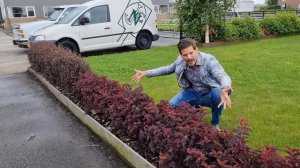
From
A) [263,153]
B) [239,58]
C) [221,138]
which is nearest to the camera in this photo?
[263,153]

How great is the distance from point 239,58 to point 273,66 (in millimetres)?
1613

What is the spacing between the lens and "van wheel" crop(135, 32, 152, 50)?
14.0 m

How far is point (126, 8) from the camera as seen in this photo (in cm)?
1345

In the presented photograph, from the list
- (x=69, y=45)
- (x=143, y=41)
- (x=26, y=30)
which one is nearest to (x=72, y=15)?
(x=69, y=45)

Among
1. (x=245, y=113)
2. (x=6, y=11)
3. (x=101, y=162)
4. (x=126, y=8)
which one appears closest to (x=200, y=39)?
(x=126, y=8)

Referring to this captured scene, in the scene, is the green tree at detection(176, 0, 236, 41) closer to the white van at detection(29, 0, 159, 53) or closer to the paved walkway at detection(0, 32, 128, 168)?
the white van at detection(29, 0, 159, 53)

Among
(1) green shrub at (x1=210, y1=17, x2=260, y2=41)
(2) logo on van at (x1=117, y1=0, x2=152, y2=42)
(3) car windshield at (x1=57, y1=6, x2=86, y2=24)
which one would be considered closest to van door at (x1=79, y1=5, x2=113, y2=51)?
(3) car windshield at (x1=57, y1=6, x2=86, y2=24)

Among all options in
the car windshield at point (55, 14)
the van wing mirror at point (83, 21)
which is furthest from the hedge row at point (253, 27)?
the car windshield at point (55, 14)

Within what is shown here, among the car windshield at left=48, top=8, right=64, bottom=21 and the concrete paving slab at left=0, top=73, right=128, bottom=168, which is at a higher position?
the car windshield at left=48, top=8, right=64, bottom=21

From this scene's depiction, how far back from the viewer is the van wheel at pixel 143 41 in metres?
14.0

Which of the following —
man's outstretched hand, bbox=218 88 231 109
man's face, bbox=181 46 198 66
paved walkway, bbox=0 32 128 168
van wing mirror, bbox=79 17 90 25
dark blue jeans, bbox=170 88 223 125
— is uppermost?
van wing mirror, bbox=79 17 90 25

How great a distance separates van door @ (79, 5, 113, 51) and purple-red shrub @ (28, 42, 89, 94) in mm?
3412

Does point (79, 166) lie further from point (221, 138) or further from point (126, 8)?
point (126, 8)

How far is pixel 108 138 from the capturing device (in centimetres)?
449
